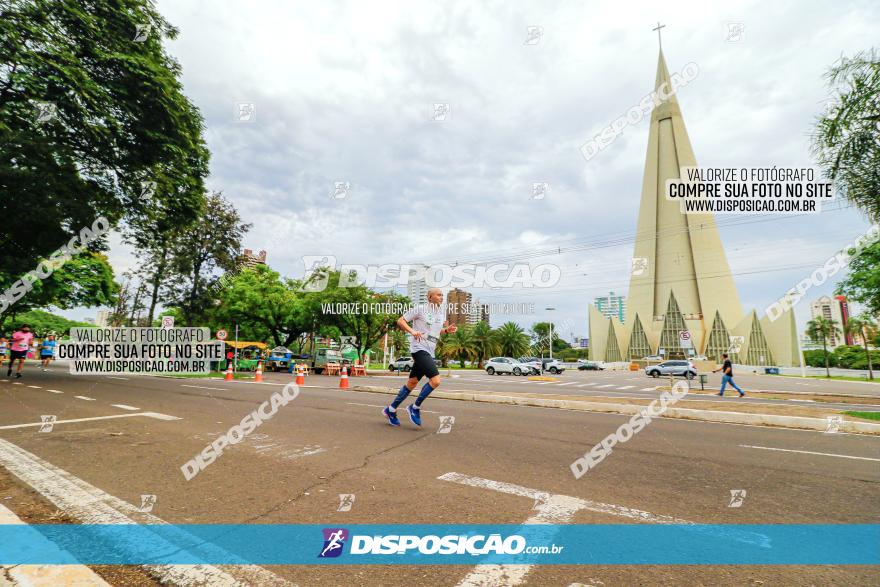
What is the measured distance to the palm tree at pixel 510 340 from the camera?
63469 millimetres

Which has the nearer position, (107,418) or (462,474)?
(462,474)

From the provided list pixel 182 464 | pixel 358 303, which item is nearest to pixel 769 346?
pixel 358 303

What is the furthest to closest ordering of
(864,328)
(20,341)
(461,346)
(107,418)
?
(461,346)
(864,328)
(20,341)
(107,418)

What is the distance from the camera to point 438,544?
2477mm

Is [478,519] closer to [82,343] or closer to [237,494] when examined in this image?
[237,494]

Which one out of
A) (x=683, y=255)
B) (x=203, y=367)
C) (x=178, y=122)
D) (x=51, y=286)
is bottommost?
(x=203, y=367)

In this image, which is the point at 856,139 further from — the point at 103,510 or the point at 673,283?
the point at 673,283

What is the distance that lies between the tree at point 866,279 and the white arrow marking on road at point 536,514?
2383 centimetres

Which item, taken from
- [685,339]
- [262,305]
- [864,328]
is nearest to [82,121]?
[685,339]

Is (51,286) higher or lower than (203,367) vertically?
higher

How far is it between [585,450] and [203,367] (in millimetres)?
34108

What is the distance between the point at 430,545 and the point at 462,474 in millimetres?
1484

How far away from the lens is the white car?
39.0 metres

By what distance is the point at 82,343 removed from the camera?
2989cm
